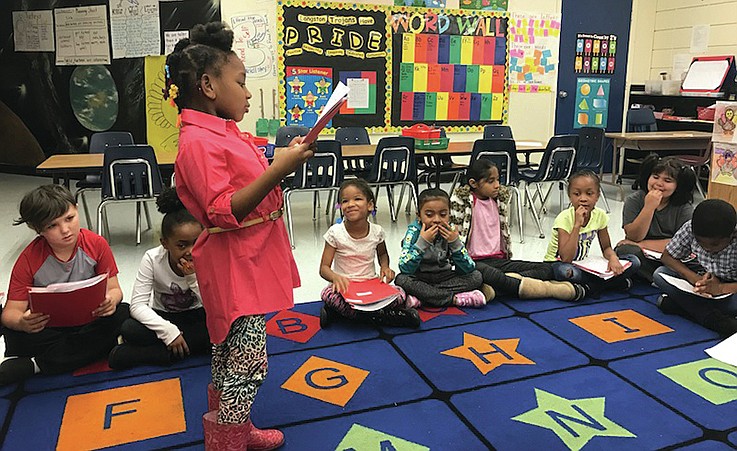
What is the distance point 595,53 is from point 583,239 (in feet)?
17.1

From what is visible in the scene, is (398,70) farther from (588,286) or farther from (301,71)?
(588,286)

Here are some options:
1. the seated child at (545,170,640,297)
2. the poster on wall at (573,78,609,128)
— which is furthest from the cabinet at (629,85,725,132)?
the seated child at (545,170,640,297)

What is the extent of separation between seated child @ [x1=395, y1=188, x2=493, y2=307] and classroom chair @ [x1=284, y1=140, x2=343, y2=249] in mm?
1506

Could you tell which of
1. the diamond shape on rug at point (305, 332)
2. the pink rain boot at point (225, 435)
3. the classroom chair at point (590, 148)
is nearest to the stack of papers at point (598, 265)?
the diamond shape on rug at point (305, 332)

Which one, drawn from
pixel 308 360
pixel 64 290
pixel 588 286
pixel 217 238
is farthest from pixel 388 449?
pixel 588 286

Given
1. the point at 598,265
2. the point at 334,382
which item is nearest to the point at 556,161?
the point at 598,265

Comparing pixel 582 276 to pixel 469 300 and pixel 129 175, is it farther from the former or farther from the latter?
pixel 129 175

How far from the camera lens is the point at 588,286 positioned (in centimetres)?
296

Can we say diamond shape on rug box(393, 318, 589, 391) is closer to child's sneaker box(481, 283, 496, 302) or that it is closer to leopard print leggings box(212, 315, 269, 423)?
child's sneaker box(481, 283, 496, 302)

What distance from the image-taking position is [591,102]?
7.56 m

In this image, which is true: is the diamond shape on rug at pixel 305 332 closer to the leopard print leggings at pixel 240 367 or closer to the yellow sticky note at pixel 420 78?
the leopard print leggings at pixel 240 367

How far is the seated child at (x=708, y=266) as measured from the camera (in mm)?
2432

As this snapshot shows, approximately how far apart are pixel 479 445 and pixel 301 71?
16.8 ft

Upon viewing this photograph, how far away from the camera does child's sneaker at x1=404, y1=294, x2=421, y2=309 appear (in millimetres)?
2701
